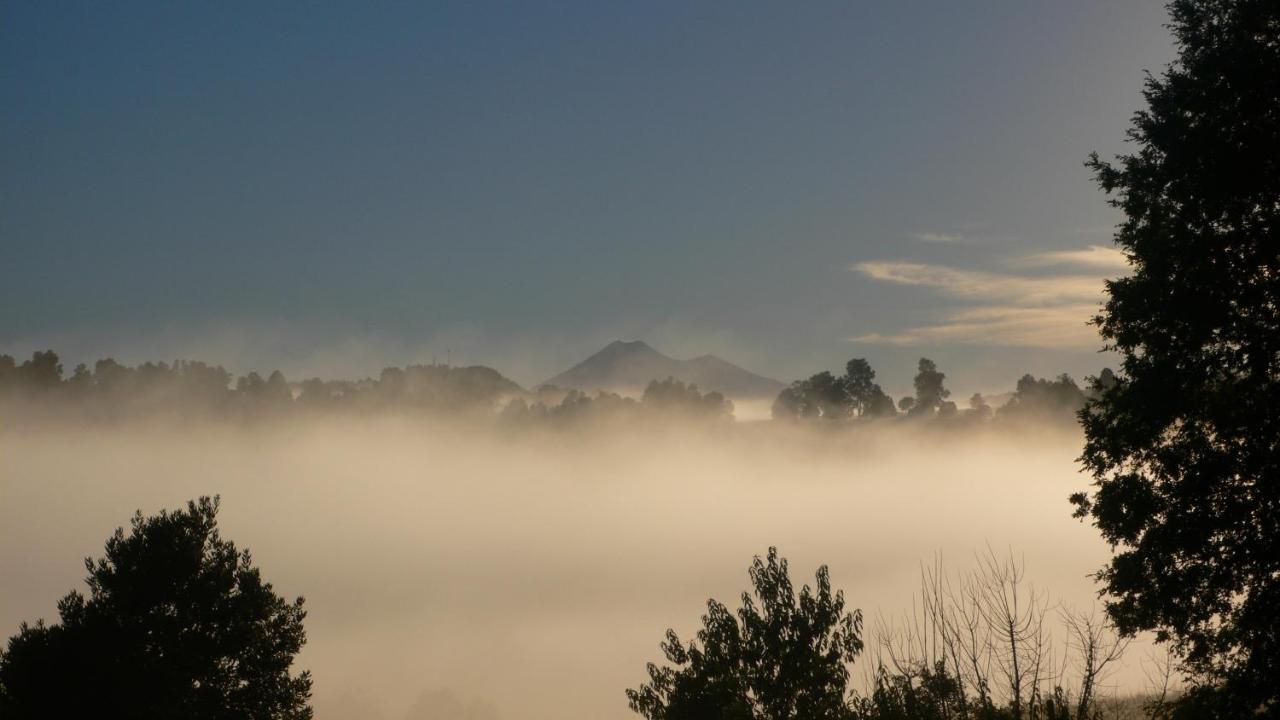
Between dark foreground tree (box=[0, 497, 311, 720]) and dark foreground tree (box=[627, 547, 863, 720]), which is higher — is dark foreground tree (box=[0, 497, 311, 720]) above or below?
above

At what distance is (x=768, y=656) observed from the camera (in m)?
35.0

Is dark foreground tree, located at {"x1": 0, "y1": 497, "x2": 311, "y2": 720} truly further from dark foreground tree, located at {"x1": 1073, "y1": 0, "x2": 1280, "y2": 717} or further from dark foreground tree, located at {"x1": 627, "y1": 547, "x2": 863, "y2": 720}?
dark foreground tree, located at {"x1": 1073, "y1": 0, "x2": 1280, "y2": 717}

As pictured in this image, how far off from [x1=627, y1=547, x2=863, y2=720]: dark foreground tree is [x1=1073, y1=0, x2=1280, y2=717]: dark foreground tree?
614 inches

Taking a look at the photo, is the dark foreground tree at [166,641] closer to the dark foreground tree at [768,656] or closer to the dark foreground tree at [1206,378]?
the dark foreground tree at [768,656]

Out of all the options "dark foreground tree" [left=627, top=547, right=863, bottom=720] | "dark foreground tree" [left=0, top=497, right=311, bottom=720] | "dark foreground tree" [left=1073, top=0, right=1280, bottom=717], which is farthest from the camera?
"dark foreground tree" [left=627, top=547, right=863, bottom=720]

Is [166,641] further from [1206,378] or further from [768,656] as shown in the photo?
[1206,378]

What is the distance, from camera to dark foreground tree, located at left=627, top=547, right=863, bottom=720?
109ft

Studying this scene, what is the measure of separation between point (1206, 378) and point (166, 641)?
3452 centimetres

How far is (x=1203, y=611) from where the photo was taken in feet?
59.3

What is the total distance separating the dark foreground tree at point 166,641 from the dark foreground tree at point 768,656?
1632cm

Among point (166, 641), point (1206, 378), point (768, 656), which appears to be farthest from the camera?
point (768, 656)

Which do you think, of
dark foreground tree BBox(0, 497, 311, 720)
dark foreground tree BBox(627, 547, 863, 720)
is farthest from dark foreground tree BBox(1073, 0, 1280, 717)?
dark foreground tree BBox(0, 497, 311, 720)

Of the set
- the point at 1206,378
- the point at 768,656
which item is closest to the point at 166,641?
the point at 768,656

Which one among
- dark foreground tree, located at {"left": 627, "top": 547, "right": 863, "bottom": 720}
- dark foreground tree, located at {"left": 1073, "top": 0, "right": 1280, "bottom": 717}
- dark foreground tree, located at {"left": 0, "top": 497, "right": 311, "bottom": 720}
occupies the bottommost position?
dark foreground tree, located at {"left": 627, "top": 547, "right": 863, "bottom": 720}
